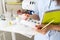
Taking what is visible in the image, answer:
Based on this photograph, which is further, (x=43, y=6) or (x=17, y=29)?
(x=17, y=29)

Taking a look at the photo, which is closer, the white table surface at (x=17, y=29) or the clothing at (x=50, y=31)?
the clothing at (x=50, y=31)

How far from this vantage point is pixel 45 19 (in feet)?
3.03

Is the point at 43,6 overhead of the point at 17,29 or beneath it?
overhead

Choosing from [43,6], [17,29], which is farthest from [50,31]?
[17,29]

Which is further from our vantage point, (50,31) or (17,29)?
(17,29)

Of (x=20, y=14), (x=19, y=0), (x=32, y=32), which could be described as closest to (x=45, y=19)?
(x=32, y=32)

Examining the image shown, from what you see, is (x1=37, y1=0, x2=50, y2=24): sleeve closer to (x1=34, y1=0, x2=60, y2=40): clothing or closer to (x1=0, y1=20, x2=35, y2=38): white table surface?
(x1=34, y1=0, x2=60, y2=40): clothing

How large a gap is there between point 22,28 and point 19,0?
93cm

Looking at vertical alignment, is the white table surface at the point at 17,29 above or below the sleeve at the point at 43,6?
below

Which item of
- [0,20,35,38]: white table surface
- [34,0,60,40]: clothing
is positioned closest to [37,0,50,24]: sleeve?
[34,0,60,40]: clothing

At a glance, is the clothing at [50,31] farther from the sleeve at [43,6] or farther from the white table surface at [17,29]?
the white table surface at [17,29]

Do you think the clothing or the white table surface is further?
the white table surface

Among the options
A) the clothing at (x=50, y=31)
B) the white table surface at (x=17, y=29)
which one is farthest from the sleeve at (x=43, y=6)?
the white table surface at (x=17, y=29)

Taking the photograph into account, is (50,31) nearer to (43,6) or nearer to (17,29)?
(43,6)
